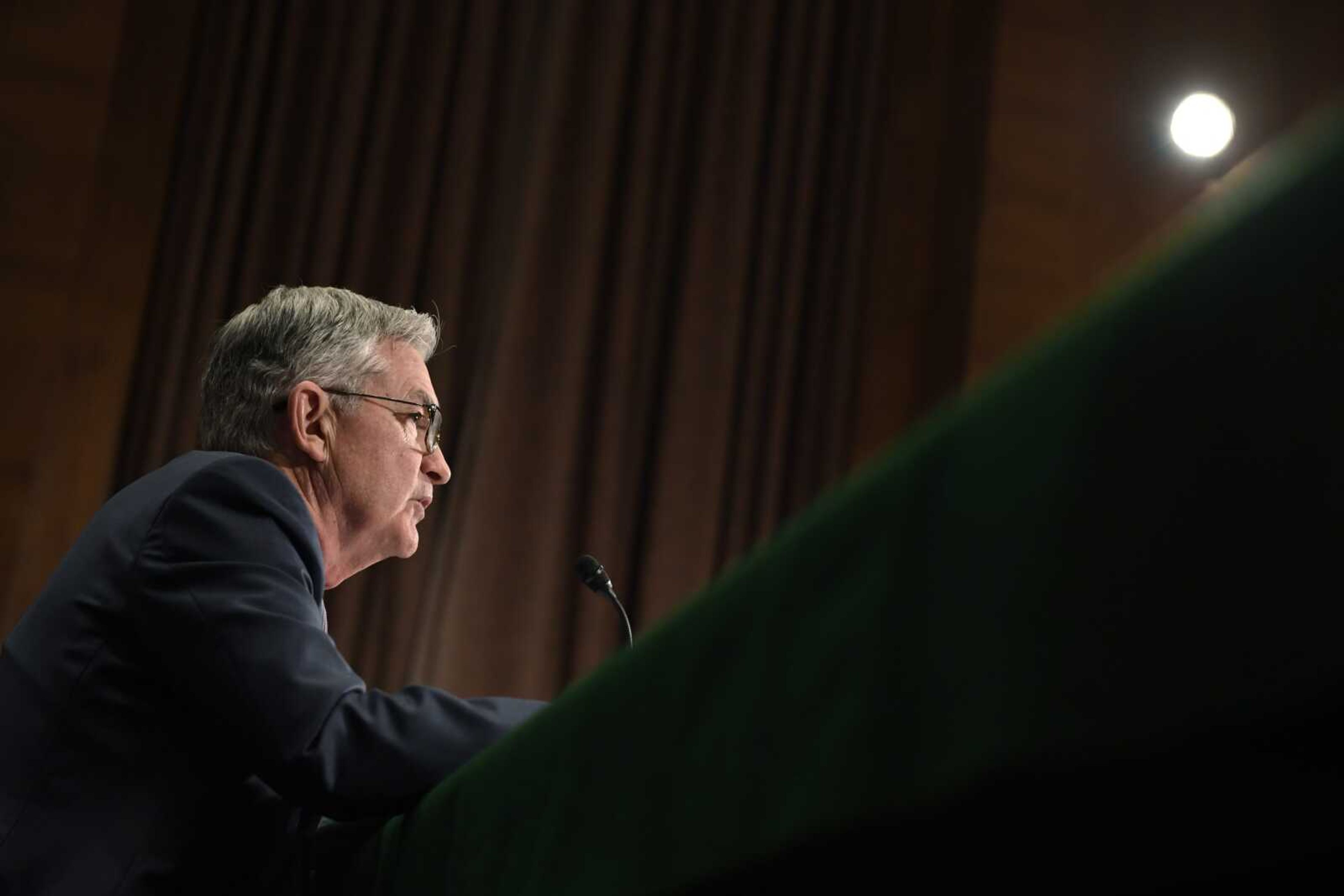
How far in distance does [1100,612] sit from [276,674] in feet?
3.61

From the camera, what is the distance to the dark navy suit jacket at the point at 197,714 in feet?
4.43

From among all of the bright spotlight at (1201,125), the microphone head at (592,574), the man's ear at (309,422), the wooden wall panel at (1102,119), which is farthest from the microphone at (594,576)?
the bright spotlight at (1201,125)

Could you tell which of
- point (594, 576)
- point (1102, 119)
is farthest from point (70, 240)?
point (1102, 119)

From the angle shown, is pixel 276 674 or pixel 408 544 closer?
pixel 276 674

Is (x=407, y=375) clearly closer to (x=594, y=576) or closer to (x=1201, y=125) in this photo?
(x=594, y=576)

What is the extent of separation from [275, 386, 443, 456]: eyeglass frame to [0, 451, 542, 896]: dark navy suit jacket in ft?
1.50

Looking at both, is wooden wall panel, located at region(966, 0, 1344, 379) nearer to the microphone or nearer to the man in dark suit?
the microphone

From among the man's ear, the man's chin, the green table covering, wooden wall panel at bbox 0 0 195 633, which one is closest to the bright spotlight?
wooden wall panel at bbox 0 0 195 633

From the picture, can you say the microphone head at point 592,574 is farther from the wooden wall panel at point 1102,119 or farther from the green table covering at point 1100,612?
the wooden wall panel at point 1102,119

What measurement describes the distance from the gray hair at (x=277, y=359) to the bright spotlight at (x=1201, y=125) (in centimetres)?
322

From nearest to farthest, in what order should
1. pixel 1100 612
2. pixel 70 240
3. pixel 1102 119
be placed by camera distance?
pixel 1100 612
pixel 70 240
pixel 1102 119

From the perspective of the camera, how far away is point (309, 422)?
6.57 ft

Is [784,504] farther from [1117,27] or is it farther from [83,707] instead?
[83,707]

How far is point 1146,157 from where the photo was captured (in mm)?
4621
